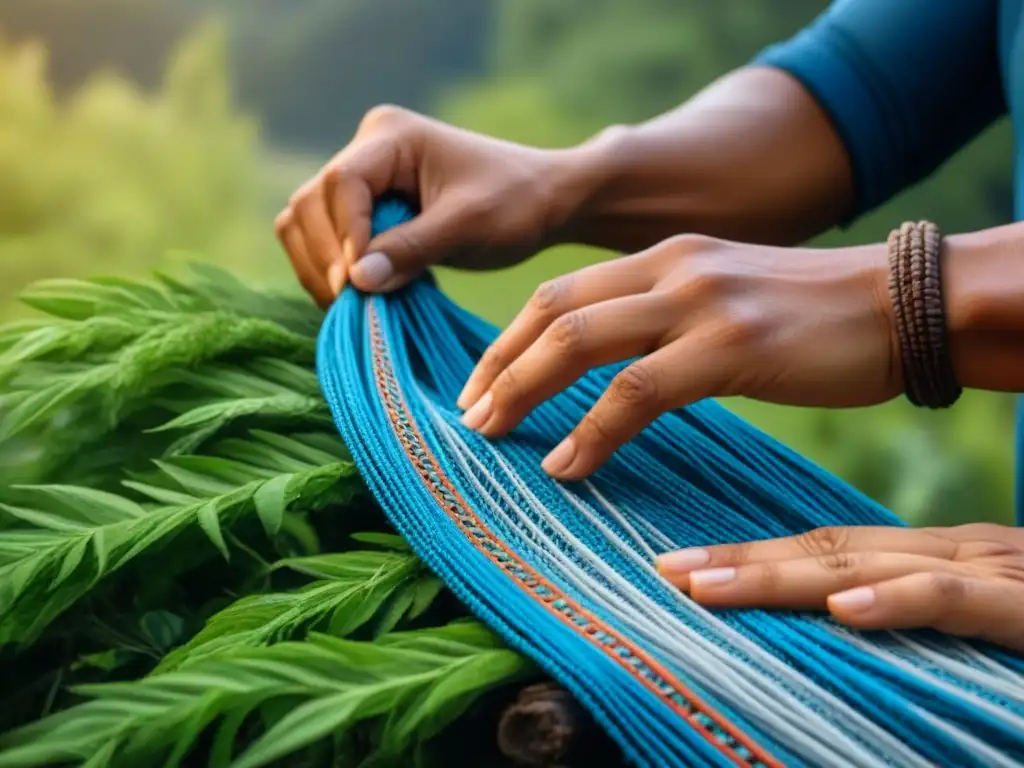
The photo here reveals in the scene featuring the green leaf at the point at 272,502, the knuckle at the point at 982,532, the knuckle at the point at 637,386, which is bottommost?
the knuckle at the point at 982,532

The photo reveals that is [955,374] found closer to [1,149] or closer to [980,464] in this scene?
[980,464]

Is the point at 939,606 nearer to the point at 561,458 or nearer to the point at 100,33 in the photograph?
the point at 561,458

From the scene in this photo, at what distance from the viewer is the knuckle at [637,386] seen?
1.36 feet

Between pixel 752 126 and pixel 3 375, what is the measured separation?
484mm

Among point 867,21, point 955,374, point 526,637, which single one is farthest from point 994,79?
point 526,637

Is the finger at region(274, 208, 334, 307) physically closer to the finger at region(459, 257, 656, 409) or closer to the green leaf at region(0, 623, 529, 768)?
the finger at region(459, 257, 656, 409)

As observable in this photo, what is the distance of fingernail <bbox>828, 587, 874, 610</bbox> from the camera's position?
0.35 metres

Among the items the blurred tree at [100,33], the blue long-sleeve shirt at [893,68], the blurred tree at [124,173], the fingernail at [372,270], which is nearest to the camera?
the fingernail at [372,270]

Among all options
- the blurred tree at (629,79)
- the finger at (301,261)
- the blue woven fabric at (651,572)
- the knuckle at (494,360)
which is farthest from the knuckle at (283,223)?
the blurred tree at (629,79)

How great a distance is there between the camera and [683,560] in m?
0.38

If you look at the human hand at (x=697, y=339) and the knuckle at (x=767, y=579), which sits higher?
the human hand at (x=697, y=339)

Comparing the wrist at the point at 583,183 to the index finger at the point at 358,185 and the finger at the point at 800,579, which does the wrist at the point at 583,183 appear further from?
the finger at the point at 800,579

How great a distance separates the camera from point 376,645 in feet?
1.13

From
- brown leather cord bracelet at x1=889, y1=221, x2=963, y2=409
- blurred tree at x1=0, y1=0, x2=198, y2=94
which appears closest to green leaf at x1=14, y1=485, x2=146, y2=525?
brown leather cord bracelet at x1=889, y1=221, x2=963, y2=409
